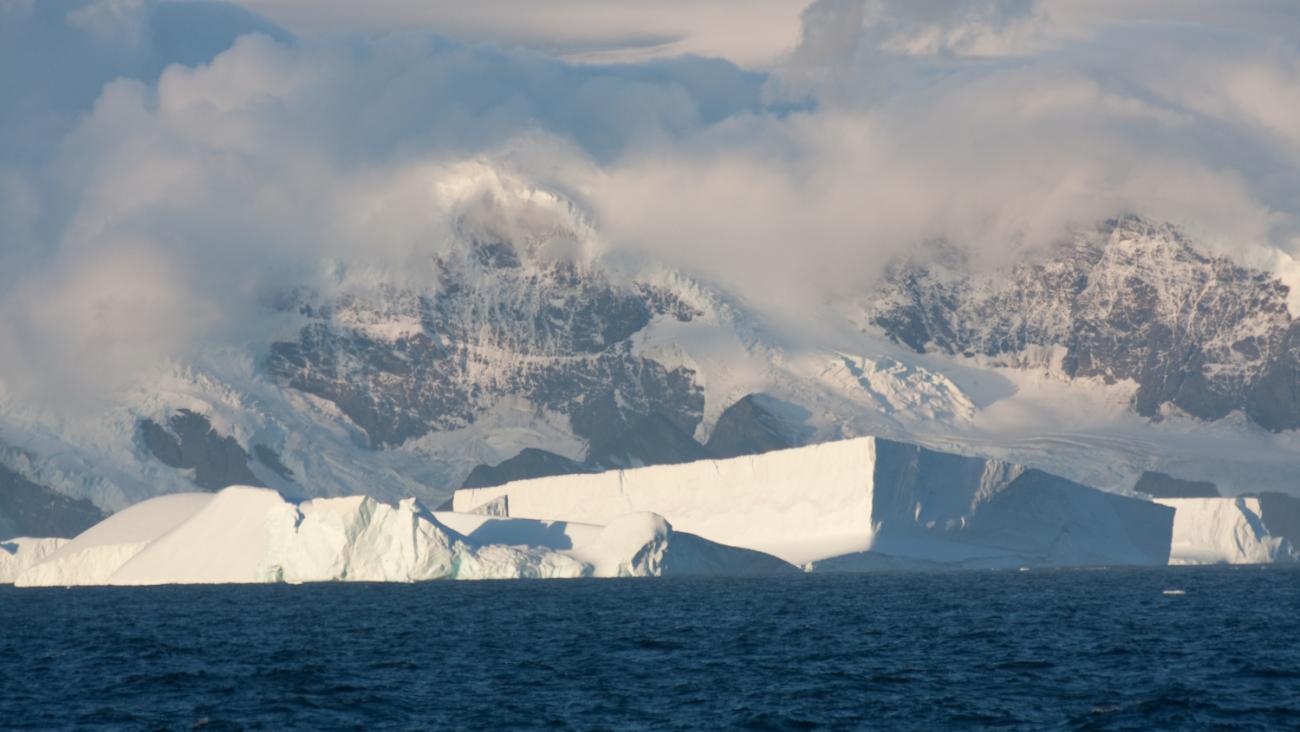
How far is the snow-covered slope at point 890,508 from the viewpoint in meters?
150

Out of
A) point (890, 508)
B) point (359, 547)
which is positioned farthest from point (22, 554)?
point (890, 508)

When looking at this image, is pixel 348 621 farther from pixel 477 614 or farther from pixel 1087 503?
pixel 1087 503

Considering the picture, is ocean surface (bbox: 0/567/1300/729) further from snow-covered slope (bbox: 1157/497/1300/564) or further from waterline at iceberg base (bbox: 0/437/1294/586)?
snow-covered slope (bbox: 1157/497/1300/564)

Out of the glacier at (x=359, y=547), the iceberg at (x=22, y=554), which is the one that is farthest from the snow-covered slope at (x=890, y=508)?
the iceberg at (x=22, y=554)

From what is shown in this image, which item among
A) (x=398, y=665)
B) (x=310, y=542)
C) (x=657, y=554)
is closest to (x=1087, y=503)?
(x=657, y=554)

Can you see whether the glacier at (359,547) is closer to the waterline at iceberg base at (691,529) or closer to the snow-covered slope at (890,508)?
the waterline at iceberg base at (691,529)

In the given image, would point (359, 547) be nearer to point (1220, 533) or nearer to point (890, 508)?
point (890, 508)

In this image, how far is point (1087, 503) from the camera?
163 metres

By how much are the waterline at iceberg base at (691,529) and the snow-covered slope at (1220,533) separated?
0.51 ft

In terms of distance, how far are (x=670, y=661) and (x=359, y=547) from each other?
6302cm

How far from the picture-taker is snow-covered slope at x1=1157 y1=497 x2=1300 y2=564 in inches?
7205

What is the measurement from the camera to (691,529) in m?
166

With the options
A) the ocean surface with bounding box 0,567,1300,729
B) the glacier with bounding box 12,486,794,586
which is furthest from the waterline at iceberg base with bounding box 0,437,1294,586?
the ocean surface with bounding box 0,567,1300,729

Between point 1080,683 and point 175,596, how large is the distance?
73.0 metres
